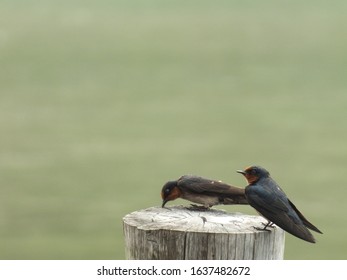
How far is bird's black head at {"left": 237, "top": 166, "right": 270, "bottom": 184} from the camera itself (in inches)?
162

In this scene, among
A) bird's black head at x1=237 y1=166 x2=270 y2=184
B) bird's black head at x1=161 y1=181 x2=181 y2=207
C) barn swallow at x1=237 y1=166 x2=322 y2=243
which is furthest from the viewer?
bird's black head at x1=161 y1=181 x2=181 y2=207

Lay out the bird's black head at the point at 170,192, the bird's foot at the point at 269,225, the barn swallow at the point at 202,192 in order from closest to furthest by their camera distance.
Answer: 1. the bird's foot at the point at 269,225
2. the barn swallow at the point at 202,192
3. the bird's black head at the point at 170,192

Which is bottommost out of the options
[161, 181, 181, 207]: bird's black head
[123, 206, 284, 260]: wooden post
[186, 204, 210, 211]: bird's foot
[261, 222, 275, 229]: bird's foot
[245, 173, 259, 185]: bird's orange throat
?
[123, 206, 284, 260]: wooden post

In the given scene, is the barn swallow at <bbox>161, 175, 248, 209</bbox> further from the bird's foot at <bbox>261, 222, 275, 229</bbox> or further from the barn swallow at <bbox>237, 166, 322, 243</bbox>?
the bird's foot at <bbox>261, 222, 275, 229</bbox>

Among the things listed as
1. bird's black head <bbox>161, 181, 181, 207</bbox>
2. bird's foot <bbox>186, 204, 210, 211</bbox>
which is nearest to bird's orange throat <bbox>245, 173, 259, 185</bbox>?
bird's foot <bbox>186, 204, 210, 211</bbox>

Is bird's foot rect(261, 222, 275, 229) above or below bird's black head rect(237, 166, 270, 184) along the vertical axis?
below

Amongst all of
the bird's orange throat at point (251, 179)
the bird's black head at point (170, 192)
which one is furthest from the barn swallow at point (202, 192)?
the bird's orange throat at point (251, 179)

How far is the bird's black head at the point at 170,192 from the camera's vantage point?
438 cm

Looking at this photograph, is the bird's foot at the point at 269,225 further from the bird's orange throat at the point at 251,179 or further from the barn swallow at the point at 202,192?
the barn swallow at the point at 202,192

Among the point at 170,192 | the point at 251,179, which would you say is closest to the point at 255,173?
the point at 251,179

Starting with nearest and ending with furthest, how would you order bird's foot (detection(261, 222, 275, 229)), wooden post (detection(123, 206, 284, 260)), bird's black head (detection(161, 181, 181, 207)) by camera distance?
1. wooden post (detection(123, 206, 284, 260))
2. bird's foot (detection(261, 222, 275, 229))
3. bird's black head (detection(161, 181, 181, 207))

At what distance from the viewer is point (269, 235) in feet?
11.8
